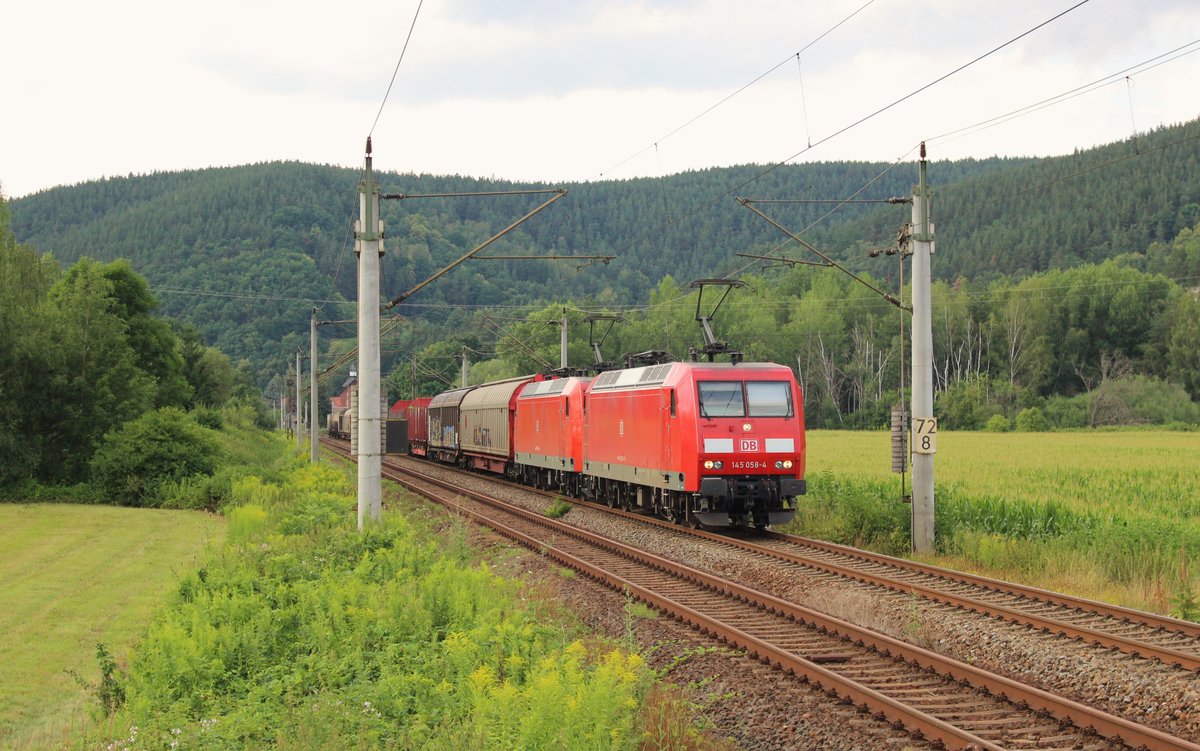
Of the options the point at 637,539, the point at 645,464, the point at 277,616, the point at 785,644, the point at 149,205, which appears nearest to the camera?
the point at 277,616

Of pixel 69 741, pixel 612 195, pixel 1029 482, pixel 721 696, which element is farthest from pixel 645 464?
pixel 612 195

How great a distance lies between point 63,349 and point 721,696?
29255 millimetres

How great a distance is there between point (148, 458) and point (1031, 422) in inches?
2487

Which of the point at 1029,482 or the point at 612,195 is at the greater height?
the point at 612,195

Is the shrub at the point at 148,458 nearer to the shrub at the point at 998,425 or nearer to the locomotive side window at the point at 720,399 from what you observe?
the locomotive side window at the point at 720,399

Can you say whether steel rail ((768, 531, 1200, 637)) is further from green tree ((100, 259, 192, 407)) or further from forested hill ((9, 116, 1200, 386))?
forested hill ((9, 116, 1200, 386))

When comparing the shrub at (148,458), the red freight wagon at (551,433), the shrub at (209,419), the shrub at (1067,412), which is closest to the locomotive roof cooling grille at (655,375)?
the red freight wagon at (551,433)

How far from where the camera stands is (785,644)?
1125cm

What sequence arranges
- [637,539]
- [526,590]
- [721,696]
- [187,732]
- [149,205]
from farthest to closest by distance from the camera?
[149,205]
[637,539]
[526,590]
[721,696]
[187,732]

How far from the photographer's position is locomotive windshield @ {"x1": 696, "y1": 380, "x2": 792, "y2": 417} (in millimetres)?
21094

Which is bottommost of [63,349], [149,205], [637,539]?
[637,539]

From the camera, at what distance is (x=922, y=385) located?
18859mm

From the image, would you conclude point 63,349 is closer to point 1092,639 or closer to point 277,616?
point 277,616

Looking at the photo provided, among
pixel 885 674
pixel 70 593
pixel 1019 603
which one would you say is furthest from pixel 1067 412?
pixel 885 674
